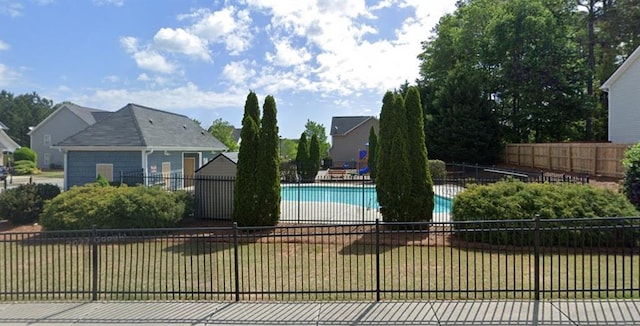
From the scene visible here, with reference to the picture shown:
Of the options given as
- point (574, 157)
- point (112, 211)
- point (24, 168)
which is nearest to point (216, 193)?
point (112, 211)

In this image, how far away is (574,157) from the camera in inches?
846

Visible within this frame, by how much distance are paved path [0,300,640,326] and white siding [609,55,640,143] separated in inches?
789

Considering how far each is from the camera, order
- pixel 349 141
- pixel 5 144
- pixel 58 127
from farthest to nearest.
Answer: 1. pixel 349 141
2. pixel 58 127
3. pixel 5 144

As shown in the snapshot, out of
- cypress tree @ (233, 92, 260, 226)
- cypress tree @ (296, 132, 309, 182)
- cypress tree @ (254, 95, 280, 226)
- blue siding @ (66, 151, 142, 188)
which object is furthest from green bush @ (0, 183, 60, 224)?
cypress tree @ (296, 132, 309, 182)

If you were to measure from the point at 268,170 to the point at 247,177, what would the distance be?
2.07 ft

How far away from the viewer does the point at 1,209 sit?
12250mm

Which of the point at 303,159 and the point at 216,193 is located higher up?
the point at 303,159

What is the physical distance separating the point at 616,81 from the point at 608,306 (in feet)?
74.6

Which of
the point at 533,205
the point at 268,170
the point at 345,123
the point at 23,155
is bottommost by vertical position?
the point at 533,205

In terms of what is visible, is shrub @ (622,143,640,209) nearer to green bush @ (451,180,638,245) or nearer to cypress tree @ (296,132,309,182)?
green bush @ (451,180,638,245)

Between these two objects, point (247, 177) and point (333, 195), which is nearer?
point (247, 177)

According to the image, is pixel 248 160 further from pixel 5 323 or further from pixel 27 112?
pixel 27 112

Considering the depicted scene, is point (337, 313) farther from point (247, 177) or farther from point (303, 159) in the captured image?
point (303, 159)

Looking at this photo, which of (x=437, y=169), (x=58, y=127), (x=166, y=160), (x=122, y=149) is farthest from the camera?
(x=58, y=127)
